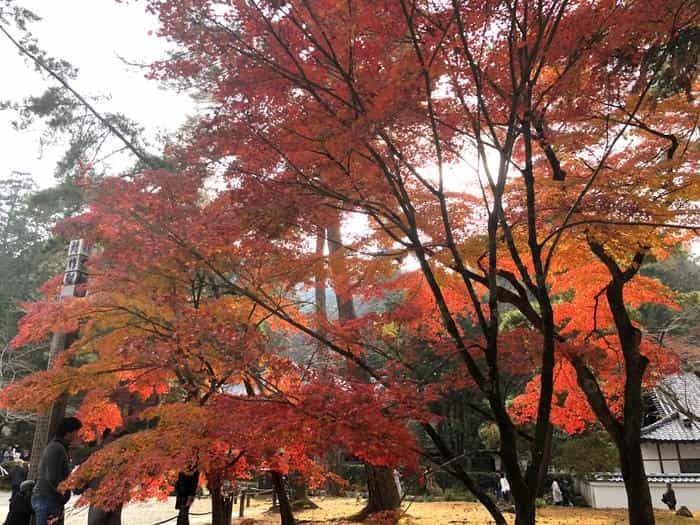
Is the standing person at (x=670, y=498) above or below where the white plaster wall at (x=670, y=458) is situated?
below

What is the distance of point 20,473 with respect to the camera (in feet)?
28.7

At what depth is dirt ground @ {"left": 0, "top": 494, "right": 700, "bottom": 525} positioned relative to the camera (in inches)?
451

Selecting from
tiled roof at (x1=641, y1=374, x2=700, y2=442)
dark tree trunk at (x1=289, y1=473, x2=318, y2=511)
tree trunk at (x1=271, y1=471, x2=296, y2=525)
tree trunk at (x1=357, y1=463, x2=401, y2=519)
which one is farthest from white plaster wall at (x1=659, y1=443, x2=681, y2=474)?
tree trunk at (x1=271, y1=471, x2=296, y2=525)

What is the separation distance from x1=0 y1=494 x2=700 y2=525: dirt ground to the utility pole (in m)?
2.82

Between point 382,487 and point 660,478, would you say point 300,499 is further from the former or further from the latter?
point 660,478

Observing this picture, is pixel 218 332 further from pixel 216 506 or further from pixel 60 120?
pixel 60 120

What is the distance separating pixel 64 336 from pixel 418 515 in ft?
30.9

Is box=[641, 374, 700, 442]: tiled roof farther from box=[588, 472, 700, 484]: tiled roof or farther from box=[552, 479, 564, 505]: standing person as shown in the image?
box=[552, 479, 564, 505]: standing person

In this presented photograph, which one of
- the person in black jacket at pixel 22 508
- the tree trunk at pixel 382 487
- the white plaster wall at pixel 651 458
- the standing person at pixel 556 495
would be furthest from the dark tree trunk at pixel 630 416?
the white plaster wall at pixel 651 458

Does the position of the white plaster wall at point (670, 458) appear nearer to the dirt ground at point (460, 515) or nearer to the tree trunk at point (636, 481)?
the dirt ground at point (460, 515)

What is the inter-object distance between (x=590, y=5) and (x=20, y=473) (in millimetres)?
10999

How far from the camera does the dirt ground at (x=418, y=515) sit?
11461 millimetres

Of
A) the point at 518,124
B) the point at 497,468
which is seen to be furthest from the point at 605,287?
the point at 497,468

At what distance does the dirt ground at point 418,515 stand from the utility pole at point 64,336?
2.82 m
